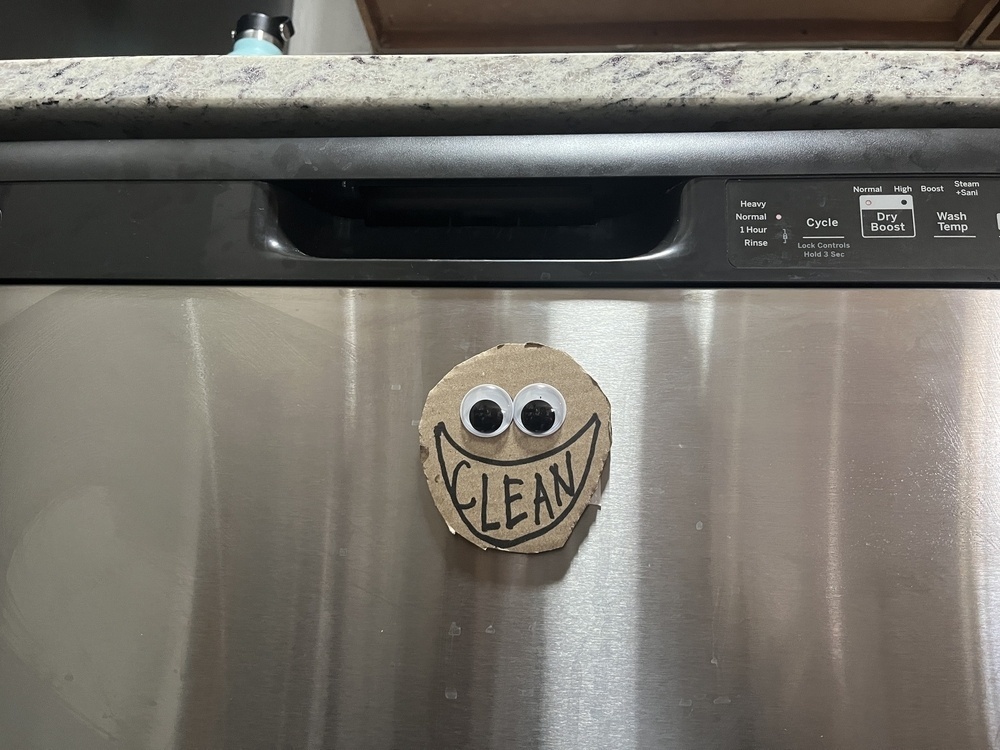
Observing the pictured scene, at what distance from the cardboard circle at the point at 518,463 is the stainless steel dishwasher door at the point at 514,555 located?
0.01m

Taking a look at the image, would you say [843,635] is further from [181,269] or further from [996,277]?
[181,269]

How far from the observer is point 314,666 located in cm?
38

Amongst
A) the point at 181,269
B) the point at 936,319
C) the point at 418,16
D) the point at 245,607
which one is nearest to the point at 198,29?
the point at 418,16

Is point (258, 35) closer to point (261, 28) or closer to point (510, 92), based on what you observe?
point (261, 28)

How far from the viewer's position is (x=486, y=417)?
1.26 ft

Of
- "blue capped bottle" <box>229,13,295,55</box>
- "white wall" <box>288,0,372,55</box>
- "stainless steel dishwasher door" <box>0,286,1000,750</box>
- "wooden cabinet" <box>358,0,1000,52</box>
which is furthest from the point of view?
"white wall" <box>288,0,372,55</box>

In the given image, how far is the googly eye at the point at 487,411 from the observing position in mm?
382

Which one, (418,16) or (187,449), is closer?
(187,449)

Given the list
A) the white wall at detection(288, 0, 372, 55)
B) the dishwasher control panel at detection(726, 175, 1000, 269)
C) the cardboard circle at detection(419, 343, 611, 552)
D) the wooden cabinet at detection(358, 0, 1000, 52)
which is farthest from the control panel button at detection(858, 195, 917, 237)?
the white wall at detection(288, 0, 372, 55)

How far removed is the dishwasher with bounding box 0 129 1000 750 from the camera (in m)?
0.36

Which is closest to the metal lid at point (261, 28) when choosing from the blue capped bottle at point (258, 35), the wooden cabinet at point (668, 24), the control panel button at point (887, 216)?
the blue capped bottle at point (258, 35)

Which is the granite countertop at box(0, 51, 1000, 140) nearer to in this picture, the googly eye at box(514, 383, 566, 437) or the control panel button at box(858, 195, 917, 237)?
the control panel button at box(858, 195, 917, 237)

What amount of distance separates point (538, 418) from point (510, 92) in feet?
0.74

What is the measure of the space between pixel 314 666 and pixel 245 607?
0.19 ft
